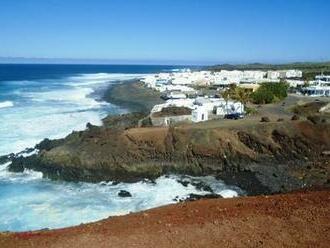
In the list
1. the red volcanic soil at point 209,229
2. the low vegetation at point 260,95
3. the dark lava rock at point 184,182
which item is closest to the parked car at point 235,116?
the low vegetation at point 260,95

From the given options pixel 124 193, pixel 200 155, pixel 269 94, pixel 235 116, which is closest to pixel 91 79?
pixel 269 94

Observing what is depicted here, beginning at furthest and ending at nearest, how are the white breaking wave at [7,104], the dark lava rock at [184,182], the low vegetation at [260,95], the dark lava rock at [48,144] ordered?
the white breaking wave at [7,104], the low vegetation at [260,95], the dark lava rock at [48,144], the dark lava rock at [184,182]

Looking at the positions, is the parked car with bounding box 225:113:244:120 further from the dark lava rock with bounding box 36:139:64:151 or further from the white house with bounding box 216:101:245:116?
the dark lava rock with bounding box 36:139:64:151

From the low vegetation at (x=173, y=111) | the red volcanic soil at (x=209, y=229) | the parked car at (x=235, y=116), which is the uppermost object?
the red volcanic soil at (x=209, y=229)

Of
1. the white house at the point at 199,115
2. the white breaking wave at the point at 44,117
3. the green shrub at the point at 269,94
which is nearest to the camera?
the white breaking wave at the point at 44,117

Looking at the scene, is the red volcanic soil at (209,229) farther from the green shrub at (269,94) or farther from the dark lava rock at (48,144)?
the green shrub at (269,94)

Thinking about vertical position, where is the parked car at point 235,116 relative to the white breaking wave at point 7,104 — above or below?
above

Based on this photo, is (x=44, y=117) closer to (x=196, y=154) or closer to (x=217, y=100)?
(x=217, y=100)

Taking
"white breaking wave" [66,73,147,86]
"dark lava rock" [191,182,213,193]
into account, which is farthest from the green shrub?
"white breaking wave" [66,73,147,86]
